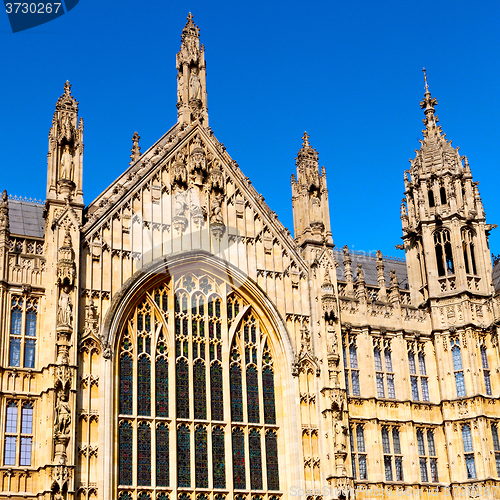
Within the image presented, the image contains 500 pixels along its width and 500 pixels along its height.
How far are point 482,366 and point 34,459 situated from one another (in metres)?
21.4

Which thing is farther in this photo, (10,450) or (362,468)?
(362,468)

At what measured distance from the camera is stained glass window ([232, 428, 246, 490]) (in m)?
36.4

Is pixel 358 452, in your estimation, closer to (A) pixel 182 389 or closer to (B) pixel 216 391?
(B) pixel 216 391

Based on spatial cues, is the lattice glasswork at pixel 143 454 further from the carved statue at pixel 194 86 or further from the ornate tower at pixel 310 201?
the carved statue at pixel 194 86

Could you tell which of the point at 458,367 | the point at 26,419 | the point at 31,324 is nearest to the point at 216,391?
the point at 26,419

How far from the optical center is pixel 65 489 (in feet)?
106

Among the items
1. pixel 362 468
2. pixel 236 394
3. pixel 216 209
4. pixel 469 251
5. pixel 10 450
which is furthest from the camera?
pixel 469 251

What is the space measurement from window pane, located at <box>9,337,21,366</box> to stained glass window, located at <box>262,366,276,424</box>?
10532 mm

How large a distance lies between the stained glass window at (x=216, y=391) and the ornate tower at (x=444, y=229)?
40.3 ft

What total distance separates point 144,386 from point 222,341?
415 centimetres

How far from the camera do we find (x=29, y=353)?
35500mm

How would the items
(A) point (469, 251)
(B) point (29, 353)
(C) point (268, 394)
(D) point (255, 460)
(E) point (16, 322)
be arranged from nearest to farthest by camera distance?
(B) point (29, 353) → (E) point (16, 322) → (D) point (255, 460) → (C) point (268, 394) → (A) point (469, 251)

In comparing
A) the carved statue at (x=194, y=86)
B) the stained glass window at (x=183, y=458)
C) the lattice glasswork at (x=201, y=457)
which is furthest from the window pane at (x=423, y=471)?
the carved statue at (x=194, y=86)

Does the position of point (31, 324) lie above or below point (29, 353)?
above
